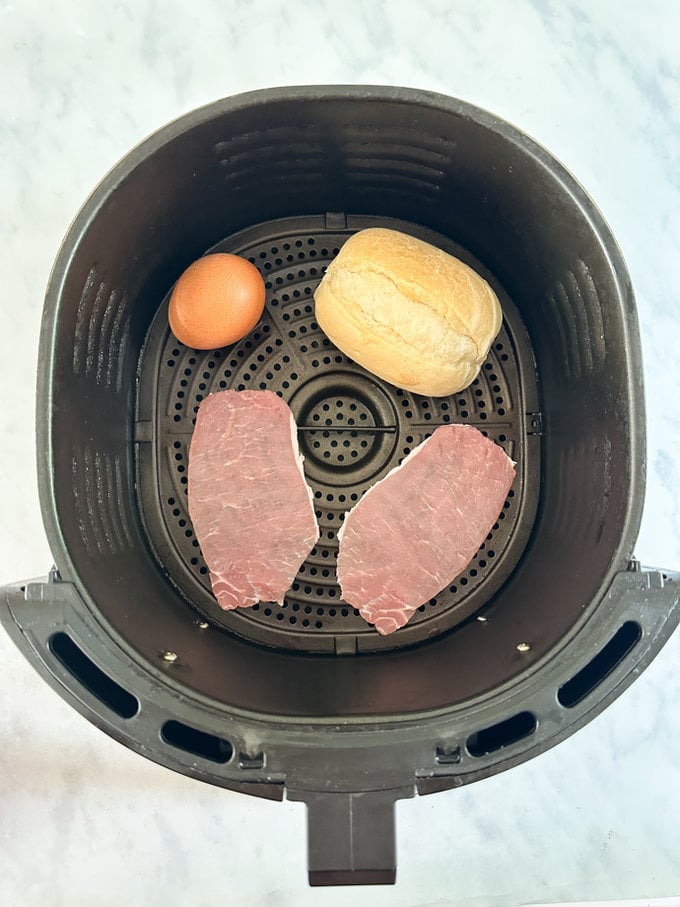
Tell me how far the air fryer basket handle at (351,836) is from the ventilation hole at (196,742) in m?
0.07

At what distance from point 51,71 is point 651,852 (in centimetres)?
119

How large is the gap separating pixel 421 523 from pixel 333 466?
0.11 meters

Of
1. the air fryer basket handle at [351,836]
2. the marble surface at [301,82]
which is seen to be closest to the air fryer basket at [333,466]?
the air fryer basket handle at [351,836]

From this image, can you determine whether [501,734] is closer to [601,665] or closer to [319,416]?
[601,665]

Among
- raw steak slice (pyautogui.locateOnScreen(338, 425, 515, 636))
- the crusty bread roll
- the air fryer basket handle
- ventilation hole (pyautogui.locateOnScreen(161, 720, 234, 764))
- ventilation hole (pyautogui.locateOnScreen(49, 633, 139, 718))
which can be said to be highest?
the crusty bread roll

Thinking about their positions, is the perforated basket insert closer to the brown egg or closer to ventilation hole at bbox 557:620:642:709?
the brown egg

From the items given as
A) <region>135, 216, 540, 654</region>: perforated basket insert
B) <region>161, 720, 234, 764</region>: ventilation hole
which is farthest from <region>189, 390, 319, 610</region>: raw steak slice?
<region>161, 720, 234, 764</region>: ventilation hole

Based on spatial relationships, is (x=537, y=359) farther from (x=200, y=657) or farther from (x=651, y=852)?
(x=651, y=852)

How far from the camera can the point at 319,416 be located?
0.83 metres

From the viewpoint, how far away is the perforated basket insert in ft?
2.64

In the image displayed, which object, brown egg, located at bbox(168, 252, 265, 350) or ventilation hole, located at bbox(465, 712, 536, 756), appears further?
brown egg, located at bbox(168, 252, 265, 350)

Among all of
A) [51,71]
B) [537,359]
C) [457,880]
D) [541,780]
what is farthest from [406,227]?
[457,880]

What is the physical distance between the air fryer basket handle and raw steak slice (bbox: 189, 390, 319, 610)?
25 centimetres

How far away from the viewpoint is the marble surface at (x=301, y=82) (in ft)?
2.97
